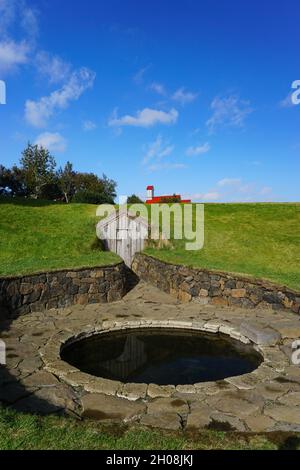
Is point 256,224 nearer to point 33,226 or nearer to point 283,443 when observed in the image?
point 33,226

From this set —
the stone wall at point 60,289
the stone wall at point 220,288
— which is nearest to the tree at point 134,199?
the stone wall at point 220,288

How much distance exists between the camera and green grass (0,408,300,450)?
152 inches

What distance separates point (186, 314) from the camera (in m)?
10.6

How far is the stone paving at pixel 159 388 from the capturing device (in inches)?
200

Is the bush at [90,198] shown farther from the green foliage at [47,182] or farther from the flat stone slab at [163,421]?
the flat stone slab at [163,421]

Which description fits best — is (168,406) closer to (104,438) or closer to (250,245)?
(104,438)

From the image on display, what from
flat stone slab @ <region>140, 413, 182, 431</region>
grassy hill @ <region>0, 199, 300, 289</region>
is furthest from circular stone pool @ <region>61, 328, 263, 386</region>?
grassy hill @ <region>0, 199, 300, 289</region>

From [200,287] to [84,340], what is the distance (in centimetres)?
452

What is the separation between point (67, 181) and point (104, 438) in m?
46.8

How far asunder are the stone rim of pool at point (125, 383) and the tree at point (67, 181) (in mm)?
39272

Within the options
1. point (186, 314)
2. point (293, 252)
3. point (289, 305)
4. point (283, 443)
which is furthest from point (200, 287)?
point (283, 443)
